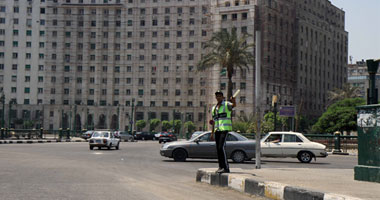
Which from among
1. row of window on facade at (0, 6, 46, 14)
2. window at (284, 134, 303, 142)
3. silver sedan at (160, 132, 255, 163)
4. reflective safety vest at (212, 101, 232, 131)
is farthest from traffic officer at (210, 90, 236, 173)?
row of window on facade at (0, 6, 46, 14)

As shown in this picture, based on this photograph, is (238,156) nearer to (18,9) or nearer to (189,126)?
(189,126)

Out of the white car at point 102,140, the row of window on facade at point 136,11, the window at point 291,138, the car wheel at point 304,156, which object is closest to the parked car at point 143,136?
the row of window on facade at point 136,11

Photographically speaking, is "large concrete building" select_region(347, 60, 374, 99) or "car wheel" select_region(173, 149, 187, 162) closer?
"car wheel" select_region(173, 149, 187, 162)

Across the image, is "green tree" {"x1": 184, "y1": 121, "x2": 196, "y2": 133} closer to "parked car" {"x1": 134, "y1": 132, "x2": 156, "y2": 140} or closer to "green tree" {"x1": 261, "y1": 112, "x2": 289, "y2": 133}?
"parked car" {"x1": 134, "y1": 132, "x2": 156, "y2": 140}

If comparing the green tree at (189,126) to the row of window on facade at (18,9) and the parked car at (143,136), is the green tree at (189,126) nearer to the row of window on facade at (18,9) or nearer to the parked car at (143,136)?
the parked car at (143,136)

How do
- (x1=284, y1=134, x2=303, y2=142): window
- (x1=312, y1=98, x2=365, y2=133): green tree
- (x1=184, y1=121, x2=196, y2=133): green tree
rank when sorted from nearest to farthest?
(x1=284, y1=134, x2=303, y2=142): window < (x1=312, y1=98, x2=365, y2=133): green tree < (x1=184, y1=121, x2=196, y2=133): green tree

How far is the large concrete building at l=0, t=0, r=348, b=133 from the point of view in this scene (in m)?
110

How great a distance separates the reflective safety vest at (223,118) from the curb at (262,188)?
1.02 metres

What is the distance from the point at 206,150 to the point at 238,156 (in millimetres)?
1385

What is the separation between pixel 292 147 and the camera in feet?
73.9

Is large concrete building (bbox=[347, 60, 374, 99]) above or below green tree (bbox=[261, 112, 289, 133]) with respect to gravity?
above

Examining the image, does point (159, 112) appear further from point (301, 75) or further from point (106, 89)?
point (301, 75)

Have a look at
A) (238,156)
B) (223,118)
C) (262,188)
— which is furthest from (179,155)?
(262,188)

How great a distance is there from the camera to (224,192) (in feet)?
31.0
